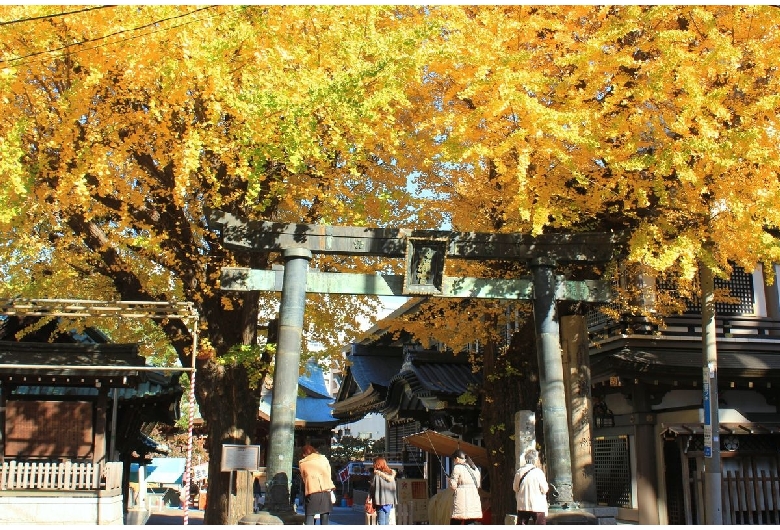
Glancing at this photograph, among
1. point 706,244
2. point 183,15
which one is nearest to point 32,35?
point 183,15

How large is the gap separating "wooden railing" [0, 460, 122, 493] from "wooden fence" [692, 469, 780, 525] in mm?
12519

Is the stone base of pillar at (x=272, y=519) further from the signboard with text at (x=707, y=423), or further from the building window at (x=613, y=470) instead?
the building window at (x=613, y=470)

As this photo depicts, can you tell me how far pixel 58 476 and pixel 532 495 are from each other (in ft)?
33.5

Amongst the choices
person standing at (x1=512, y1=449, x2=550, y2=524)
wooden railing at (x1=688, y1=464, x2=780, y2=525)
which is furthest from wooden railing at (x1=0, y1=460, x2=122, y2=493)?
wooden railing at (x1=688, y1=464, x2=780, y2=525)

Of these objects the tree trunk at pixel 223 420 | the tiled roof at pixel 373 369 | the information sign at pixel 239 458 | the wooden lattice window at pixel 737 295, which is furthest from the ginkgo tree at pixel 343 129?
the tiled roof at pixel 373 369

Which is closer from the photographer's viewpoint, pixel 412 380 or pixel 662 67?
pixel 662 67

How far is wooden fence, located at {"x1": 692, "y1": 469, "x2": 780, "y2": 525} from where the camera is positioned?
1470cm

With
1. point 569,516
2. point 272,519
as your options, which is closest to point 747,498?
point 569,516

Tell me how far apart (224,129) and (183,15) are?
7.79 feet

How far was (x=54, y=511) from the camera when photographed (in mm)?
15016

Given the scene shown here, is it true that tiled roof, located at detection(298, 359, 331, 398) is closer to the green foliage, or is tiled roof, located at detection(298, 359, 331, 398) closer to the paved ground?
the paved ground

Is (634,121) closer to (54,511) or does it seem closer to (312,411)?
(54,511)

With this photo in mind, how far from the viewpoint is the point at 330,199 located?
13.1 meters

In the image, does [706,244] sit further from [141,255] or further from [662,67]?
[141,255]
